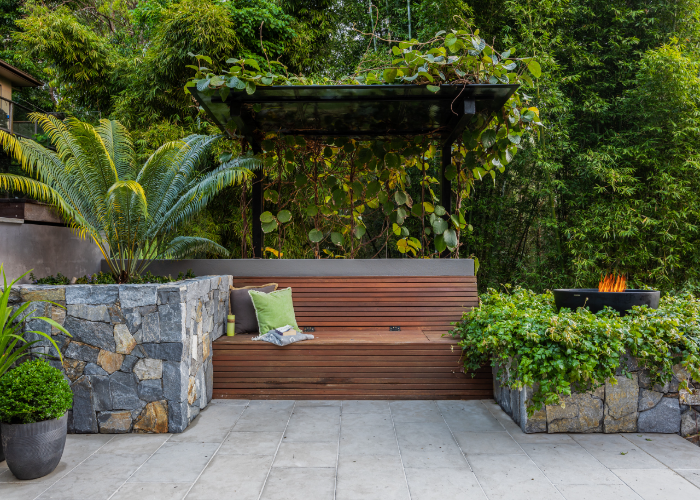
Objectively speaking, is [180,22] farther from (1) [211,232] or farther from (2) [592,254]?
(2) [592,254]

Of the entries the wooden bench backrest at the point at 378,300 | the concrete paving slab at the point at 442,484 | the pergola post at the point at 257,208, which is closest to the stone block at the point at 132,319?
the wooden bench backrest at the point at 378,300

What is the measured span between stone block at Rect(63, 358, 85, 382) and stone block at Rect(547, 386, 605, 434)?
274cm

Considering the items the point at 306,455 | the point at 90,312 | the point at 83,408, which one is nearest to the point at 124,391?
the point at 83,408

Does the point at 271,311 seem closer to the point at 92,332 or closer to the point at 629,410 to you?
the point at 92,332

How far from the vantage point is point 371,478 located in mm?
2174

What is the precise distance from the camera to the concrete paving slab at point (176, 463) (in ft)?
7.11

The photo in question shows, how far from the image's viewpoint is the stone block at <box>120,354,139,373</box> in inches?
109

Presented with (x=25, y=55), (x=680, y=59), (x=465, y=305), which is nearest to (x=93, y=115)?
(x=25, y=55)

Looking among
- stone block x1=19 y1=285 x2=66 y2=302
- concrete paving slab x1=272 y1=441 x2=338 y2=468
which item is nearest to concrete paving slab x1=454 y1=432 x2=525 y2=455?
concrete paving slab x1=272 y1=441 x2=338 y2=468

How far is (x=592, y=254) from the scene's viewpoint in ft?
18.9

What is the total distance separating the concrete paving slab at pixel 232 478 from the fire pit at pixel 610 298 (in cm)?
223

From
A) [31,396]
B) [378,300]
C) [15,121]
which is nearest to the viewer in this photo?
[31,396]

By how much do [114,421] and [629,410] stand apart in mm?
3011

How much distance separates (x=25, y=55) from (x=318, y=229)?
5592mm
